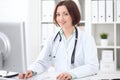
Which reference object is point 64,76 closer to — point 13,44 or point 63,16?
point 13,44

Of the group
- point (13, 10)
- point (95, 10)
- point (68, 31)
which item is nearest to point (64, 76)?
point (68, 31)

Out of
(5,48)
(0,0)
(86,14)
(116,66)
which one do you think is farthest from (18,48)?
(0,0)

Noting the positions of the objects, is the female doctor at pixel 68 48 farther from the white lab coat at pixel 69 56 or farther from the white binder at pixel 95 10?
the white binder at pixel 95 10

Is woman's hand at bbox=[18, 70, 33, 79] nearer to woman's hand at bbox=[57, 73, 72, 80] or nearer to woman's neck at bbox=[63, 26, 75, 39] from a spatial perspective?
woman's hand at bbox=[57, 73, 72, 80]

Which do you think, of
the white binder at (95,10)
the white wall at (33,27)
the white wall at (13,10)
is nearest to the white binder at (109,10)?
the white binder at (95,10)

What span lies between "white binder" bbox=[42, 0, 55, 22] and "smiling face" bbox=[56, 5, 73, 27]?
1.42m

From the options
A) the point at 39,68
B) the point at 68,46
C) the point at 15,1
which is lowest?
the point at 39,68

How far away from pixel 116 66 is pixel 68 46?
1.58 m

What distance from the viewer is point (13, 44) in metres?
1.45

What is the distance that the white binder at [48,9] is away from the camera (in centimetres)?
334

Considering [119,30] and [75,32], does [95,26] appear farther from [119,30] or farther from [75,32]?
[75,32]

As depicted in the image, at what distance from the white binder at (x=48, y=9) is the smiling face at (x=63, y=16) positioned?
4.64 feet

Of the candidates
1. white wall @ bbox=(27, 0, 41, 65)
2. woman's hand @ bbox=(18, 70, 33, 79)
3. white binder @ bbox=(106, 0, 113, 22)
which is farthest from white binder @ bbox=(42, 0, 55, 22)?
woman's hand @ bbox=(18, 70, 33, 79)

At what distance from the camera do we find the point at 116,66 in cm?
333
